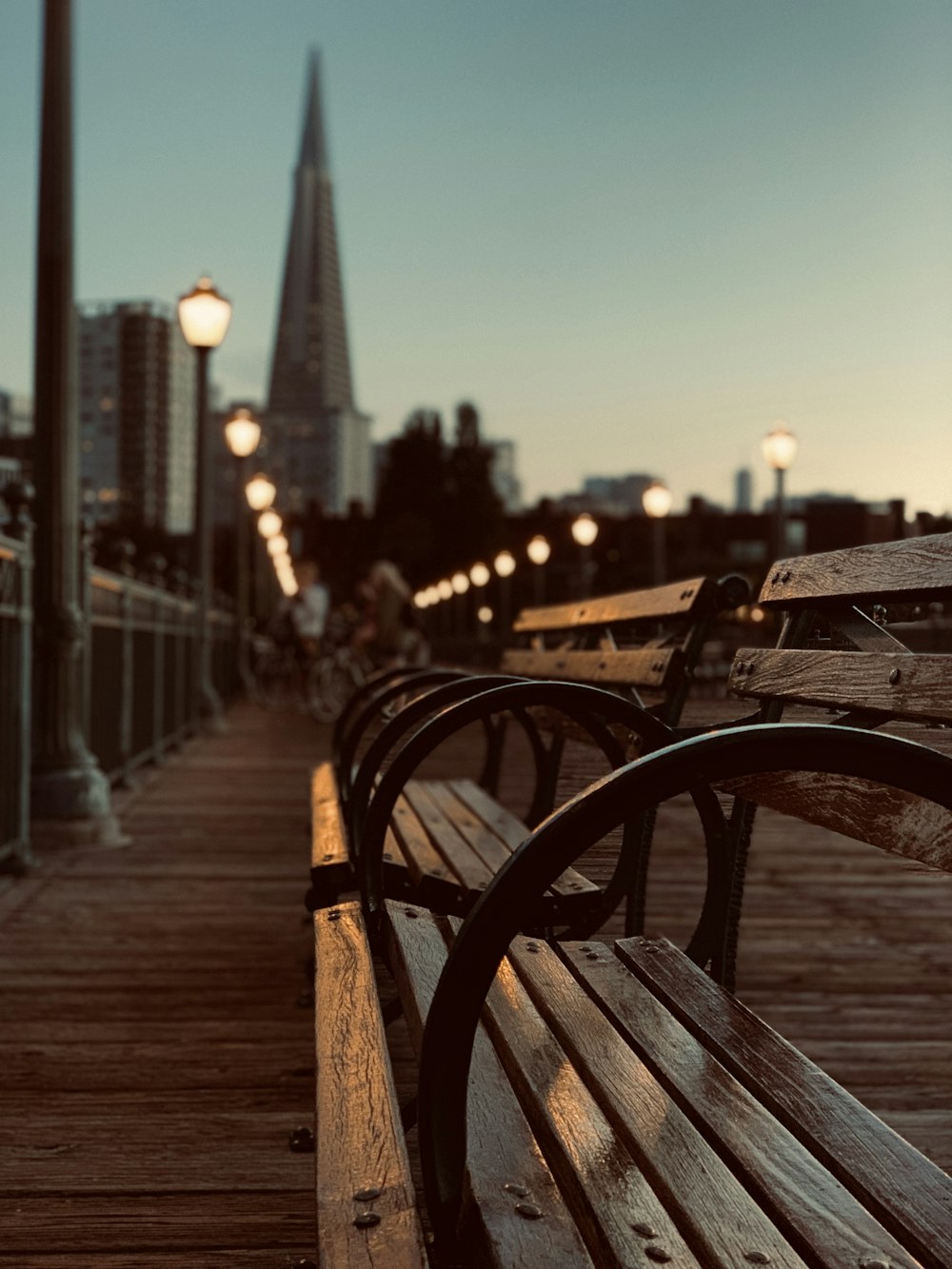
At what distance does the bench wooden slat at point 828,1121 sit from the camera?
1.32 metres

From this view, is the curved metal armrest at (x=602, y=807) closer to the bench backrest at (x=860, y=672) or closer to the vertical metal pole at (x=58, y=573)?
the bench backrest at (x=860, y=672)

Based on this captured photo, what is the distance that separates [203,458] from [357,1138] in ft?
42.4

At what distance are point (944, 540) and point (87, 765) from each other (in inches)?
217

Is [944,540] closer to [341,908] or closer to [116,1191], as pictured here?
[341,908]

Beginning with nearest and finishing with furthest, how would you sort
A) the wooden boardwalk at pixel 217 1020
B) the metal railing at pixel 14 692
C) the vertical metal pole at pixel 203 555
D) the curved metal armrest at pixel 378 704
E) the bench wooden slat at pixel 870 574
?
1. the bench wooden slat at pixel 870 574
2. the wooden boardwalk at pixel 217 1020
3. the curved metal armrest at pixel 378 704
4. the metal railing at pixel 14 692
5. the vertical metal pole at pixel 203 555

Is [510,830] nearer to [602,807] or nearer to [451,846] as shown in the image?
[451,846]

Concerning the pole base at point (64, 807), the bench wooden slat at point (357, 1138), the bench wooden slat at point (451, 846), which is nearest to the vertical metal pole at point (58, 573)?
the pole base at point (64, 807)

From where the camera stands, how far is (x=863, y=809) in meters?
1.81

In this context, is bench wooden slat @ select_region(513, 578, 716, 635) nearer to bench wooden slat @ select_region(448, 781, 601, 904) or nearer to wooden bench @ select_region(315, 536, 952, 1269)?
bench wooden slat @ select_region(448, 781, 601, 904)

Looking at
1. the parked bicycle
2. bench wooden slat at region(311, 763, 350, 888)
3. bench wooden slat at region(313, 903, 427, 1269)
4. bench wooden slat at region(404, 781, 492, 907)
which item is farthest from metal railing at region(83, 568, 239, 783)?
bench wooden slat at region(313, 903, 427, 1269)

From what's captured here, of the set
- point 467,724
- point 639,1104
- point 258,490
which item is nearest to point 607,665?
point 467,724

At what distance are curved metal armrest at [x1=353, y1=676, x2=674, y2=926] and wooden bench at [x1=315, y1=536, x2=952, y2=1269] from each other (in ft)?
1.57

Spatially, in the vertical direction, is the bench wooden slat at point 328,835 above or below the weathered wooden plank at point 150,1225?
above

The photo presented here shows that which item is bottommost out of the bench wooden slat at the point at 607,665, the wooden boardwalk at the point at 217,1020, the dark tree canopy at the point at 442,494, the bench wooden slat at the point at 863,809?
the wooden boardwalk at the point at 217,1020
